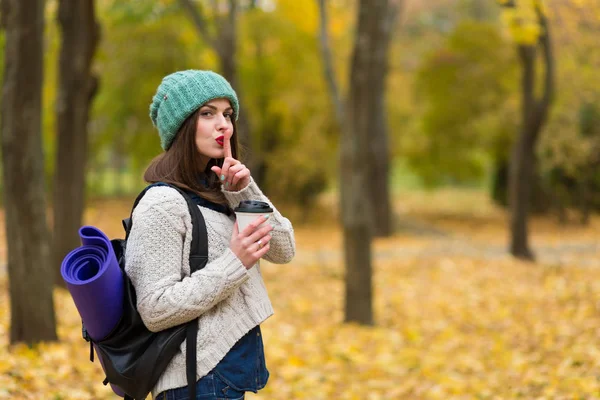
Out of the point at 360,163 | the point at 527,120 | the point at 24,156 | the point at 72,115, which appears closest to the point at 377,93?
the point at 360,163

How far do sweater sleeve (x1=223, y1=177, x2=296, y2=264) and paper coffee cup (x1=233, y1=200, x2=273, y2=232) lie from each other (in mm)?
109

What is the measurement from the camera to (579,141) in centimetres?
1898

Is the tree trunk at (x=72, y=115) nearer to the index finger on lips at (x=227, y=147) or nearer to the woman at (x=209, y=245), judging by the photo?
the woman at (x=209, y=245)

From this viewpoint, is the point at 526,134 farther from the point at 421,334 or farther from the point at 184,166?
the point at 184,166

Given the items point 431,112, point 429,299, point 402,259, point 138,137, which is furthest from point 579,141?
point 138,137

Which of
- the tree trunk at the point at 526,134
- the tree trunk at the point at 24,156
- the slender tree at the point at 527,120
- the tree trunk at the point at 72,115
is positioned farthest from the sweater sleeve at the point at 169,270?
the tree trunk at the point at 526,134

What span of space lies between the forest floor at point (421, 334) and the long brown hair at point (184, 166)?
2482 millimetres

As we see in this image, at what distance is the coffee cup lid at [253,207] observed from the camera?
7.02 ft

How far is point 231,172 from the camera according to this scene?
221 cm

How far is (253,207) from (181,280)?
1.06 ft

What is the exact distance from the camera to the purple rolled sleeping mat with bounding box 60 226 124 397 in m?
2.00

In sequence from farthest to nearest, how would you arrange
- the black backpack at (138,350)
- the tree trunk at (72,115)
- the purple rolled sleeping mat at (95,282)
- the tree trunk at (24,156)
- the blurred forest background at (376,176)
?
the tree trunk at (72,115) < the blurred forest background at (376,176) < the tree trunk at (24,156) < the black backpack at (138,350) < the purple rolled sleeping mat at (95,282)

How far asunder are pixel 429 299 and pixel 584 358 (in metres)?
4.05

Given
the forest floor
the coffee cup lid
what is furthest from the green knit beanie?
the forest floor
